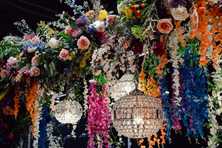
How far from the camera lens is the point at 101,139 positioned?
3547mm

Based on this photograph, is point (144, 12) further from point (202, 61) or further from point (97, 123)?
point (97, 123)

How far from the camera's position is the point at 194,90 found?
2.91 m

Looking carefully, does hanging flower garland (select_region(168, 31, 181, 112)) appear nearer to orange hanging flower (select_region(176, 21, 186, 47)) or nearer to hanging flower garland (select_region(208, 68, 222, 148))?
orange hanging flower (select_region(176, 21, 186, 47))

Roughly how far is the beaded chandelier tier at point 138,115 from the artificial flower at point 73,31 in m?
0.61

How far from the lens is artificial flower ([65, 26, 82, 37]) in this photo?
3.12 meters

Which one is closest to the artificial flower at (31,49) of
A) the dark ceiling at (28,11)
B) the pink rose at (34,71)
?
the pink rose at (34,71)

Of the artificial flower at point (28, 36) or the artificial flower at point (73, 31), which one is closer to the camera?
the artificial flower at point (73, 31)

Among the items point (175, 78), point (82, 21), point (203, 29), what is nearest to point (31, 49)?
point (82, 21)

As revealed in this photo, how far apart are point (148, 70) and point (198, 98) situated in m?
0.37

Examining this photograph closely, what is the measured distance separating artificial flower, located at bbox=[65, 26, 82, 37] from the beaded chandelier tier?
606mm

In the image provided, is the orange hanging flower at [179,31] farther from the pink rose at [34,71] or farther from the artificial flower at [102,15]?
the pink rose at [34,71]

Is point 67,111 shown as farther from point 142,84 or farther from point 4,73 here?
point 142,84

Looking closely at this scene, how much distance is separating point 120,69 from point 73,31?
433 mm

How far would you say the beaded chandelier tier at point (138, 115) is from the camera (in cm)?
279
